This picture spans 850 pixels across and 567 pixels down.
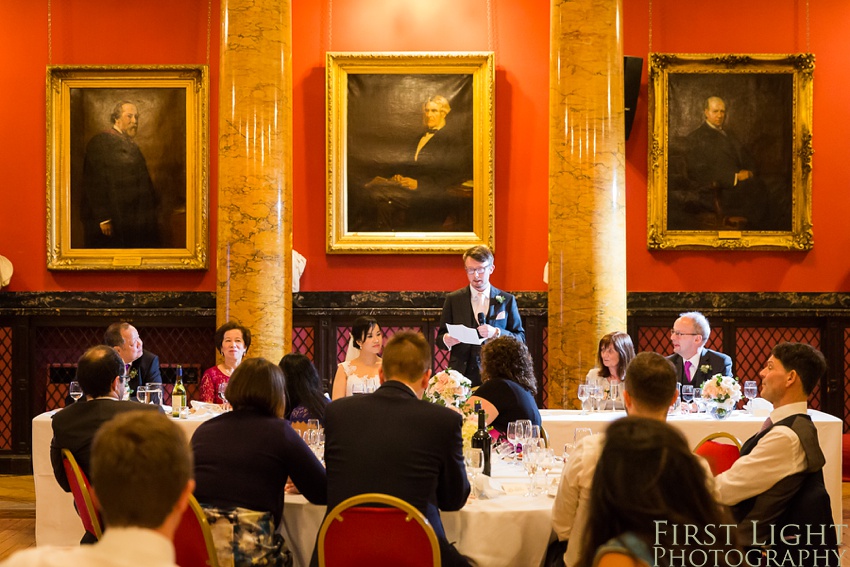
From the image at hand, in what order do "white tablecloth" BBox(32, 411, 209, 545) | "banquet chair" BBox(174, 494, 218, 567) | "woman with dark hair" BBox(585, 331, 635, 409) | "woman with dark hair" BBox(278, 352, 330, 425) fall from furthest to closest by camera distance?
1. "woman with dark hair" BBox(585, 331, 635, 409)
2. "white tablecloth" BBox(32, 411, 209, 545)
3. "woman with dark hair" BBox(278, 352, 330, 425)
4. "banquet chair" BBox(174, 494, 218, 567)

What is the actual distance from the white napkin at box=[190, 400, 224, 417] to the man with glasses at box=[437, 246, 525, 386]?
1.72 meters

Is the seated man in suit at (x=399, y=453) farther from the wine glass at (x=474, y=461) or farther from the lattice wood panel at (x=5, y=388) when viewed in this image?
the lattice wood panel at (x=5, y=388)

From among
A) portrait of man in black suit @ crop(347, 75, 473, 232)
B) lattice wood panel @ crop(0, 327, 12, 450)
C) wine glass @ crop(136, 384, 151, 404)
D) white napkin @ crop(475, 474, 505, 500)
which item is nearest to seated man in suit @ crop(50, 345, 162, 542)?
white napkin @ crop(475, 474, 505, 500)

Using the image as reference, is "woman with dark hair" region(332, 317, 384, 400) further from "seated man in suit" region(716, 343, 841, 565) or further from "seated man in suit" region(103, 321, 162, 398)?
"seated man in suit" region(716, 343, 841, 565)

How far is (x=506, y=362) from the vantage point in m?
4.82

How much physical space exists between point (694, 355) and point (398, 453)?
3.68 meters

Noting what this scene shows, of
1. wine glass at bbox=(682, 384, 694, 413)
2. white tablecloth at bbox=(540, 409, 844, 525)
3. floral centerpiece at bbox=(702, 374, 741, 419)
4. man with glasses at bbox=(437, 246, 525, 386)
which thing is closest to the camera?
white tablecloth at bbox=(540, 409, 844, 525)

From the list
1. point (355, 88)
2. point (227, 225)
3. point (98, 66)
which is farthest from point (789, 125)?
point (98, 66)

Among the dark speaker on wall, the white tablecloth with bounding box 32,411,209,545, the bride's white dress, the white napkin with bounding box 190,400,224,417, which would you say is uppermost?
the dark speaker on wall

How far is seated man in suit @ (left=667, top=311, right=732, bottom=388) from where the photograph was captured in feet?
20.7

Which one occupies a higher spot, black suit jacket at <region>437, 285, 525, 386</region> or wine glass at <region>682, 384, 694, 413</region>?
black suit jacket at <region>437, 285, 525, 386</region>

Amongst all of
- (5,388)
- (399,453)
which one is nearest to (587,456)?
(399,453)

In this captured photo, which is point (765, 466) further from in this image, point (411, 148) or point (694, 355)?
point (411, 148)

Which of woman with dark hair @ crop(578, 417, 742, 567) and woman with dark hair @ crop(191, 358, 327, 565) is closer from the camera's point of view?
woman with dark hair @ crop(578, 417, 742, 567)
